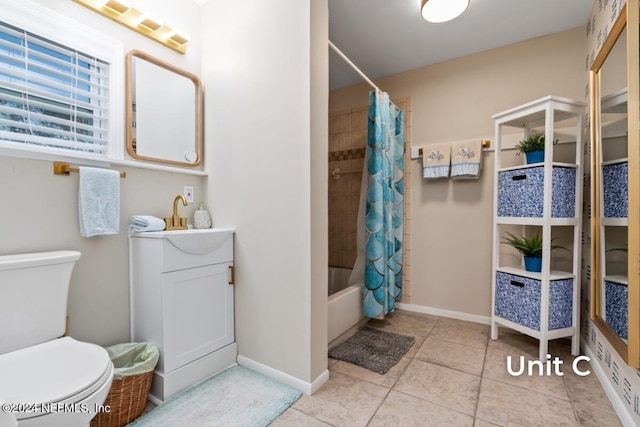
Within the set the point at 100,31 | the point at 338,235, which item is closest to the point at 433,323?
the point at 338,235

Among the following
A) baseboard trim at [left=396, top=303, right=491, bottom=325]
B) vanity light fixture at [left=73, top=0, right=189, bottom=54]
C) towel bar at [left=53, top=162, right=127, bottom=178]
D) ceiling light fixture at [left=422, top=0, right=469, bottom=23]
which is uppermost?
ceiling light fixture at [left=422, top=0, right=469, bottom=23]

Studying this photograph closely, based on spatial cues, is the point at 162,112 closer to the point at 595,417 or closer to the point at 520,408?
the point at 520,408

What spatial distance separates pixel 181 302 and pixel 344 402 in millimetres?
999

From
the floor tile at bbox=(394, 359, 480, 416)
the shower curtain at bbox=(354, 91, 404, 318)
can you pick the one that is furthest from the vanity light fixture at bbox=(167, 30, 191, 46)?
the floor tile at bbox=(394, 359, 480, 416)

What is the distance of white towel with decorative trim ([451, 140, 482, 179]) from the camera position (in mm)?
2477

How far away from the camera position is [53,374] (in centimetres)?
101

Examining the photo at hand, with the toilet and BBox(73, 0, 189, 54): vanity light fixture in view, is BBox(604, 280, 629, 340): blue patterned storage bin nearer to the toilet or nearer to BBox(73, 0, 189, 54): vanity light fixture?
the toilet

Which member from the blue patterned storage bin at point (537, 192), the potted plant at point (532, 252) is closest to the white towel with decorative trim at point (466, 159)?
the blue patterned storage bin at point (537, 192)

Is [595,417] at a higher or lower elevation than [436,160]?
lower

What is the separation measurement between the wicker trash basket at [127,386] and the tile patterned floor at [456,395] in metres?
0.65

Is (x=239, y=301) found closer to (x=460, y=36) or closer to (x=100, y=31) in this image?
(x=100, y=31)

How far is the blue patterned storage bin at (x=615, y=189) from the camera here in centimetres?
142

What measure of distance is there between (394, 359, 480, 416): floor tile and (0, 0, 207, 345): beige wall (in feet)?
5.39

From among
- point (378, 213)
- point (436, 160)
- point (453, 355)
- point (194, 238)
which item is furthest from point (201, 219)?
point (436, 160)
